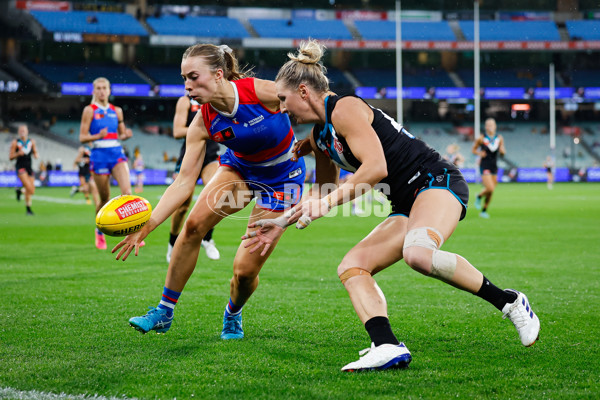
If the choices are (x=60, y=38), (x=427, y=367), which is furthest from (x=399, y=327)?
(x=60, y=38)

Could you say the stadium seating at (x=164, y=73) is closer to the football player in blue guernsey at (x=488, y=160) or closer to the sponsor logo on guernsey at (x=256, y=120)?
the football player in blue guernsey at (x=488, y=160)

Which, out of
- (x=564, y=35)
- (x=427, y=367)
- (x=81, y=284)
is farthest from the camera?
(x=564, y=35)

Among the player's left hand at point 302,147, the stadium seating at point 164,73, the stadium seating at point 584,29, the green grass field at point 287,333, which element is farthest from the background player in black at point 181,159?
the stadium seating at point 584,29

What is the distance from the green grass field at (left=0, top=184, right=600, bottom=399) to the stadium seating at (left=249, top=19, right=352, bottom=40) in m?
38.9

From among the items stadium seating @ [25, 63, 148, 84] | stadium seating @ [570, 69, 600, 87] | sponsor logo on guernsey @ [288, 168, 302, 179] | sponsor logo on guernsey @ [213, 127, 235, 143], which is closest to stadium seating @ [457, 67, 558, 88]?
stadium seating @ [570, 69, 600, 87]

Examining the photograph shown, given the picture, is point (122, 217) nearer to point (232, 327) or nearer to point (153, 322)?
point (153, 322)

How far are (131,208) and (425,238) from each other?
1999 mm

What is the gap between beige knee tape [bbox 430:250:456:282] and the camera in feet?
13.0

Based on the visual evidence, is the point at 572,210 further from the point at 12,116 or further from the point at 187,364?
the point at 12,116

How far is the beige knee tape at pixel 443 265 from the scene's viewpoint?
13.0 feet

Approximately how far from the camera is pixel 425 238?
13.0ft

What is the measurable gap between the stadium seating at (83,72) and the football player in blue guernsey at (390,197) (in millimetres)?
41057

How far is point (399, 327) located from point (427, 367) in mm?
1106

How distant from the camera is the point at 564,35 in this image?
47.7 m
